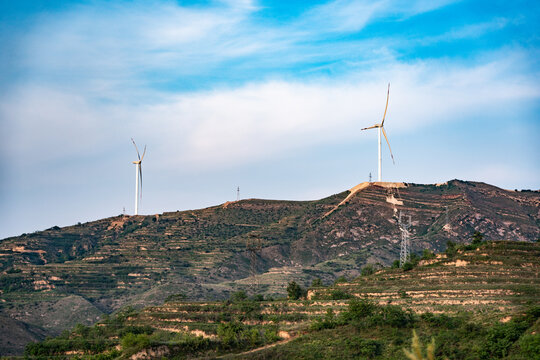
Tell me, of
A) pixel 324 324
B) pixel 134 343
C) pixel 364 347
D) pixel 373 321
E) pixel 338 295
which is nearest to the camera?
pixel 364 347

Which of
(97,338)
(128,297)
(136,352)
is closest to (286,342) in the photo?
(136,352)

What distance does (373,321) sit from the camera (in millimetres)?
96188

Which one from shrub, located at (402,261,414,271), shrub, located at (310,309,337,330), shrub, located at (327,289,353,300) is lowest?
shrub, located at (310,309,337,330)

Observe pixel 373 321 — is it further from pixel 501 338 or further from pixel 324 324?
pixel 501 338

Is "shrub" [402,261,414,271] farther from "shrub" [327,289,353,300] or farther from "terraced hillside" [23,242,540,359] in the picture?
"shrub" [327,289,353,300]

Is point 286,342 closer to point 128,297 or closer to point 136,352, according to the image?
point 136,352

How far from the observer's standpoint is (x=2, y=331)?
154750mm

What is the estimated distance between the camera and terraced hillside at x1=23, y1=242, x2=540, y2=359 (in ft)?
284

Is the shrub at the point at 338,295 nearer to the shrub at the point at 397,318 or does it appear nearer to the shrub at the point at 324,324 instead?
the shrub at the point at 324,324

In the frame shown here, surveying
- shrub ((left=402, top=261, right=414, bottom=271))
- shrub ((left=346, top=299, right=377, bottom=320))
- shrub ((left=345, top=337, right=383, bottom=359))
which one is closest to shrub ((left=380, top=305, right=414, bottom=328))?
shrub ((left=346, top=299, right=377, bottom=320))

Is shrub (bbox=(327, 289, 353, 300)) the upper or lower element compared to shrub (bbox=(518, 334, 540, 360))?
upper

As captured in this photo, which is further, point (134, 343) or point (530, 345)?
point (134, 343)

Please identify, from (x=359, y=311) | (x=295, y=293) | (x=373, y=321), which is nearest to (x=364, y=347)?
(x=373, y=321)

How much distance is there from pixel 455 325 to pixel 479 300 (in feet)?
40.4
